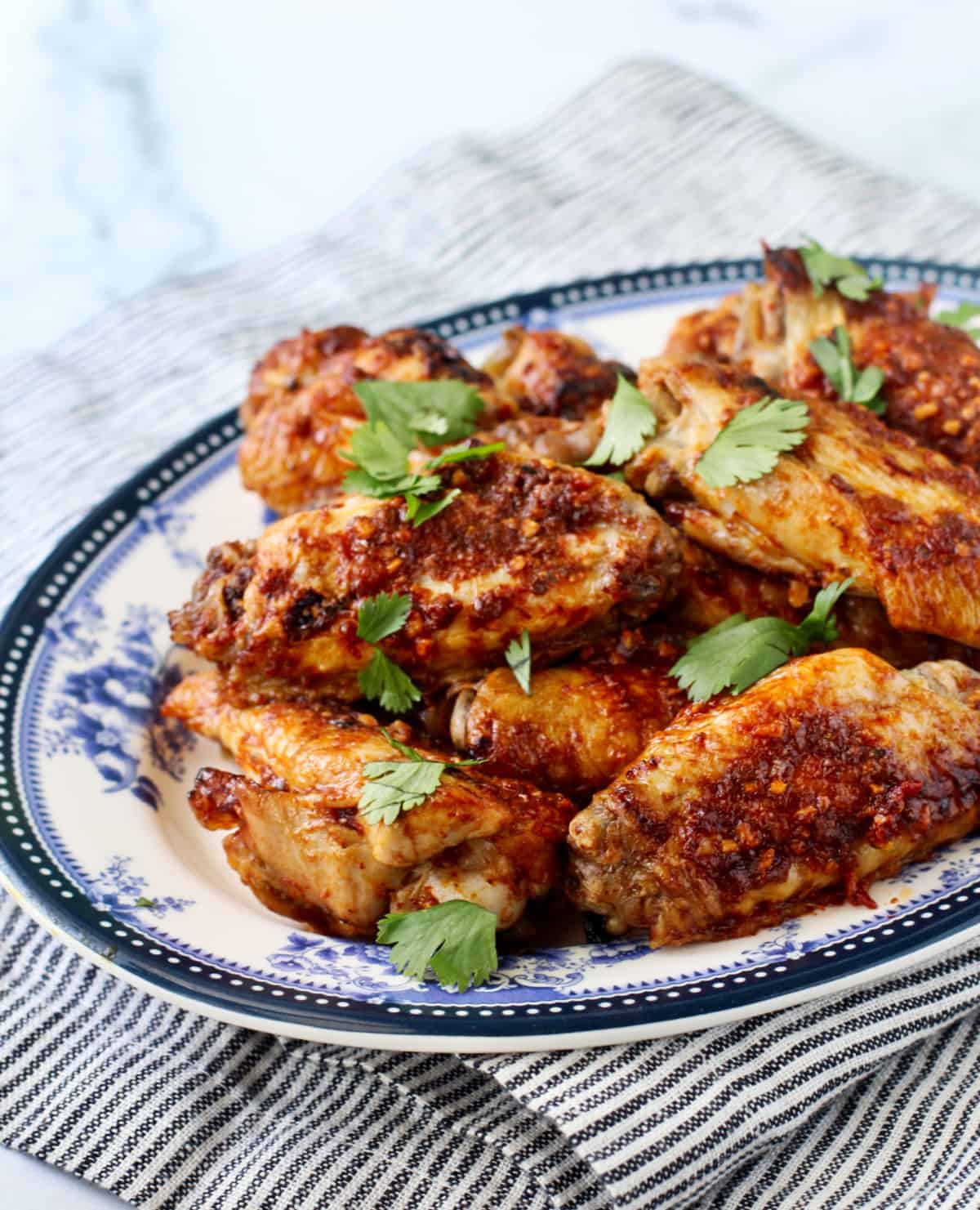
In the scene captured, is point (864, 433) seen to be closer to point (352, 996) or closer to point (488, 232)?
point (352, 996)

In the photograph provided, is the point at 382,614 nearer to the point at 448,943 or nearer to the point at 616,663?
the point at 616,663

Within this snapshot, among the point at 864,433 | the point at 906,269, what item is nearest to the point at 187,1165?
the point at 864,433

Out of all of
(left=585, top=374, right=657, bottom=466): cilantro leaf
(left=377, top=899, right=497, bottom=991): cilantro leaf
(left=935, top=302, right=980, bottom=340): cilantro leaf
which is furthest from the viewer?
(left=935, top=302, right=980, bottom=340): cilantro leaf

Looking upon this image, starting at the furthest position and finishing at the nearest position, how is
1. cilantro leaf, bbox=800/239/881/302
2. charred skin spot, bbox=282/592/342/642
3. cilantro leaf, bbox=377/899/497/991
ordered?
cilantro leaf, bbox=800/239/881/302 → charred skin spot, bbox=282/592/342/642 → cilantro leaf, bbox=377/899/497/991

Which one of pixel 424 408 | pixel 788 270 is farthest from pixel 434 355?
pixel 788 270

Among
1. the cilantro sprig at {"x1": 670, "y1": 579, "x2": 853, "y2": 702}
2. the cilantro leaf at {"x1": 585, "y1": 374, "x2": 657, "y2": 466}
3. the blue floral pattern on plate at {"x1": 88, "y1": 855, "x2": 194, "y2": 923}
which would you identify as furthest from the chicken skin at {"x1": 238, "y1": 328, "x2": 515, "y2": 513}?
the blue floral pattern on plate at {"x1": 88, "y1": 855, "x2": 194, "y2": 923}

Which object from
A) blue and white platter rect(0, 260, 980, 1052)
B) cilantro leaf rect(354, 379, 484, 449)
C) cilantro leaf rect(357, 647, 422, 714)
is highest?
cilantro leaf rect(354, 379, 484, 449)

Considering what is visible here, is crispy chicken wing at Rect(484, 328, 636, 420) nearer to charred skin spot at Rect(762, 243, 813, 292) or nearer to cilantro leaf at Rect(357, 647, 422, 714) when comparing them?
charred skin spot at Rect(762, 243, 813, 292)
